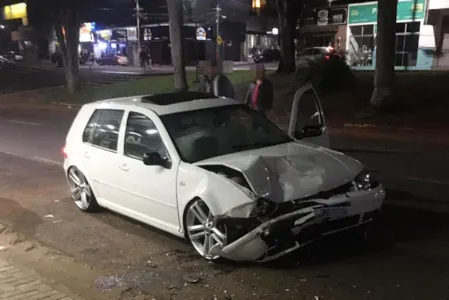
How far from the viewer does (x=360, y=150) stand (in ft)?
37.6

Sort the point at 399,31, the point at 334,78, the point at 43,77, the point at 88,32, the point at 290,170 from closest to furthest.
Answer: the point at 290,170, the point at 334,78, the point at 399,31, the point at 43,77, the point at 88,32

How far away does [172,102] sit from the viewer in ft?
20.2

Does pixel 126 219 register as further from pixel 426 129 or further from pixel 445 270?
pixel 426 129

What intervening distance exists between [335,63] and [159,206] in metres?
14.2

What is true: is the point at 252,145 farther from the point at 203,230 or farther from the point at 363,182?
the point at 363,182

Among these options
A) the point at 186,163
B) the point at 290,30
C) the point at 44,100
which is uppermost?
the point at 290,30

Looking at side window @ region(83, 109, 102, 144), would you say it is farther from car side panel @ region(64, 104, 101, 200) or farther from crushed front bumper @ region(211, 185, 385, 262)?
crushed front bumper @ region(211, 185, 385, 262)

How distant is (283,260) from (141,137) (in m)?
2.20

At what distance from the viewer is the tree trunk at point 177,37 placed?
18.8 metres

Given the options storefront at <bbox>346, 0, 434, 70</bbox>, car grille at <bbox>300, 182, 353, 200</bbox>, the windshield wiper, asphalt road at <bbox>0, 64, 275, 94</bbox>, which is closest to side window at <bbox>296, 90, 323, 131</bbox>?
the windshield wiper

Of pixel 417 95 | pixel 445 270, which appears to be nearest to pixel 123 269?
pixel 445 270

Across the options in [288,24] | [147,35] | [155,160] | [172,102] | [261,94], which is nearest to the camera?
[155,160]

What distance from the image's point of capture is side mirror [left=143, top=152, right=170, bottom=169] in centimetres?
543

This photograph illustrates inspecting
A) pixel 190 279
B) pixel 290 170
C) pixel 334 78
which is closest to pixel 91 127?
pixel 190 279
